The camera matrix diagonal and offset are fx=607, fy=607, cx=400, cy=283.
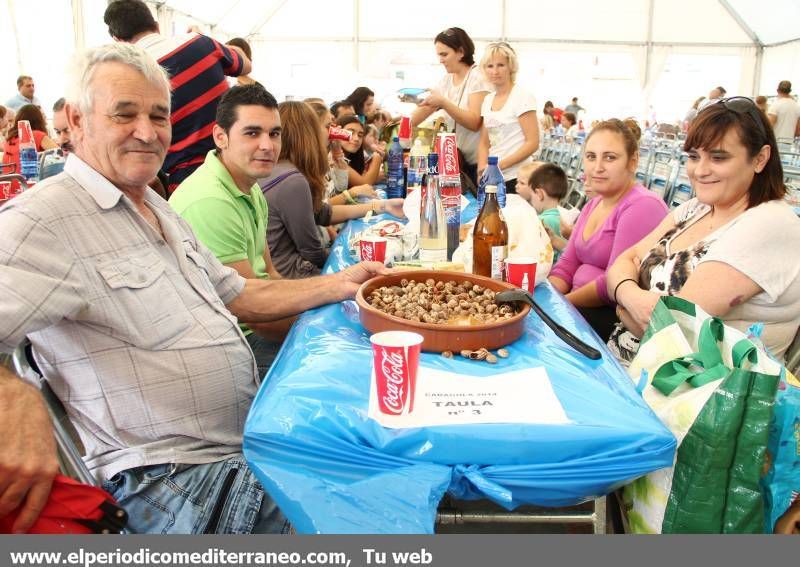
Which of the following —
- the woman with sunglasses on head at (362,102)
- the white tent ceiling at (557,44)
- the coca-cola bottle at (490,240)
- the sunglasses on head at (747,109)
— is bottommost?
the coca-cola bottle at (490,240)

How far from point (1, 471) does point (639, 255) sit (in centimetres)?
185

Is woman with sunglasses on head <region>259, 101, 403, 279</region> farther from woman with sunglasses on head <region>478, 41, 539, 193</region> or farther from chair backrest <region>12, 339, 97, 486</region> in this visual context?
chair backrest <region>12, 339, 97, 486</region>

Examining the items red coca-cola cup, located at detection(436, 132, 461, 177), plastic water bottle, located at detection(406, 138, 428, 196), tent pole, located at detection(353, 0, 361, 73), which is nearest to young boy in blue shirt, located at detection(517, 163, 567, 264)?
plastic water bottle, located at detection(406, 138, 428, 196)

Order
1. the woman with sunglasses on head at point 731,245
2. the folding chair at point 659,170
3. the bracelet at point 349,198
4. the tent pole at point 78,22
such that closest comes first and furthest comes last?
the woman with sunglasses on head at point 731,245 < the bracelet at point 349,198 < the folding chair at point 659,170 < the tent pole at point 78,22

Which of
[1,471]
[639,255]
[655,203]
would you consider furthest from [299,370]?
[655,203]

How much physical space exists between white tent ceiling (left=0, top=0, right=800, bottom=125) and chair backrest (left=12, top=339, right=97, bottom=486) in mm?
14095

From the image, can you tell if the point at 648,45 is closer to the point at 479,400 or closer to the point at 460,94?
the point at 460,94

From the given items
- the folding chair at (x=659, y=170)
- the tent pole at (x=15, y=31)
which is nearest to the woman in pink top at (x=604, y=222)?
the folding chair at (x=659, y=170)

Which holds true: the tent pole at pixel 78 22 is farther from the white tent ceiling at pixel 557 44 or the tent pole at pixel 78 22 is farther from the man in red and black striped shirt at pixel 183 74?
the man in red and black striped shirt at pixel 183 74

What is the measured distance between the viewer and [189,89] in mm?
2924

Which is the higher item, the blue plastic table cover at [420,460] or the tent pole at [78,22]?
the tent pole at [78,22]

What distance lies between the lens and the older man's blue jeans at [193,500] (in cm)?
117

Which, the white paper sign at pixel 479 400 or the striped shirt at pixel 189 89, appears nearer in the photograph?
the white paper sign at pixel 479 400

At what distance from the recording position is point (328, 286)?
5.33 feet
